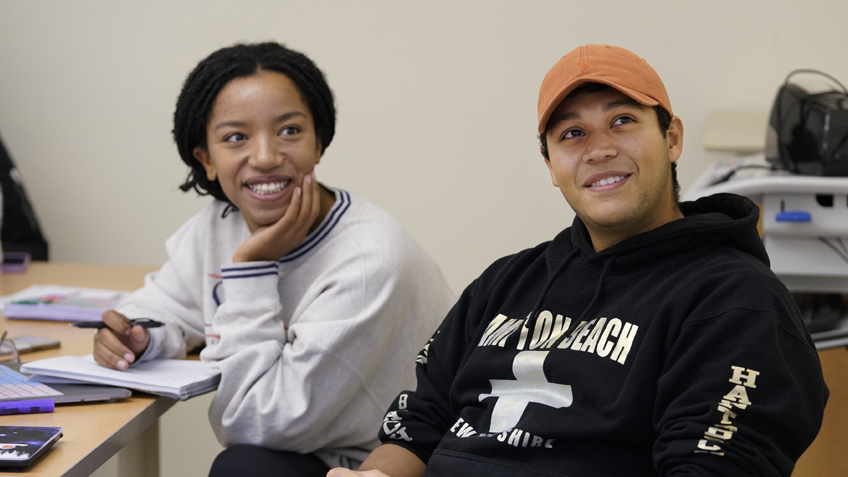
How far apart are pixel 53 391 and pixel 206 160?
58 centimetres

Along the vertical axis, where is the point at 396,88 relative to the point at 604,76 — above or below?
above

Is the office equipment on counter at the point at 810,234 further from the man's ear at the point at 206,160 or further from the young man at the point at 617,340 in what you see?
the man's ear at the point at 206,160

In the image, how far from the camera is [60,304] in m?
1.68

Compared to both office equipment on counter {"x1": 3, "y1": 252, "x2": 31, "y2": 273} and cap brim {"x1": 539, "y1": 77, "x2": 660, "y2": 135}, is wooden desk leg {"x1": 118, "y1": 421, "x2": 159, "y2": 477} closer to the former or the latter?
cap brim {"x1": 539, "y1": 77, "x2": 660, "y2": 135}

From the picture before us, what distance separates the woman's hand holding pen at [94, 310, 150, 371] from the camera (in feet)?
4.18

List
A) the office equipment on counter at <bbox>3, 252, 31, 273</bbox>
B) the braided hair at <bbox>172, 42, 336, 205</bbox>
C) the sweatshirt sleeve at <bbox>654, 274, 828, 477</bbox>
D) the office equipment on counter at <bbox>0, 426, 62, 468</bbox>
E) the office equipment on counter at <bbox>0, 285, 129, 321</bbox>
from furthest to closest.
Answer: the office equipment on counter at <bbox>3, 252, 31, 273</bbox>, the office equipment on counter at <bbox>0, 285, 129, 321</bbox>, the braided hair at <bbox>172, 42, 336, 205</bbox>, the office equipment on counter at <bbox>0, 426, 62, 468</bbox>, the sweatshirt sleeve at <bbox>654, 274, 828, 477</bbox>

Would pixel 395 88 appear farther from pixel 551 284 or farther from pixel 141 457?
pixel 551 284

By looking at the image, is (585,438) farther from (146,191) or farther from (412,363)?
(146,191)

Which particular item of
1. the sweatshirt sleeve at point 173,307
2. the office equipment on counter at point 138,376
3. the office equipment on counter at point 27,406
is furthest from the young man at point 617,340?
the sweatshirt sleeve at point 173,307

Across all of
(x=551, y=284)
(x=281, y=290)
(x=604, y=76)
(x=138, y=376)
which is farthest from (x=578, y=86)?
(x=138, y=376)

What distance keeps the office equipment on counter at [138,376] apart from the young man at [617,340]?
33 centimetres

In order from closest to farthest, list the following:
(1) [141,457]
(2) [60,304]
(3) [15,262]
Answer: (1) [141,457]
(2) [60,304]
(3) [15,262]

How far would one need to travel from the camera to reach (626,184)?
0.97 meters

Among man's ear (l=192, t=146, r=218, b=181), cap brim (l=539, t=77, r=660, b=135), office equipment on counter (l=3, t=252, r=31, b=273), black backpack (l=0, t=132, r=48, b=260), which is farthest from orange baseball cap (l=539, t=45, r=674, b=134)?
black backpack (l=0, t=132, r=48, b=260)
